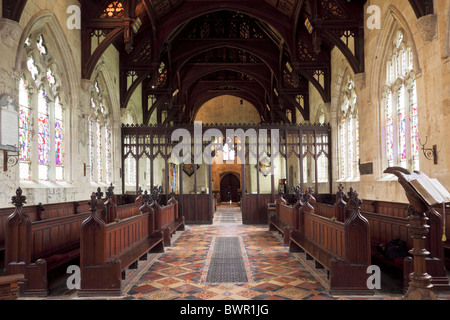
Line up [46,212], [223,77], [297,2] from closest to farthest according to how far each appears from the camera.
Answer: [46,212] < [297,2] < [223,77]

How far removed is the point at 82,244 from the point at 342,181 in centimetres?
954

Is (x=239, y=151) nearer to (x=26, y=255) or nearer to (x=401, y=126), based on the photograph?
(x=401, y=126)

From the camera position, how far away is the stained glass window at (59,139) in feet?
30.3

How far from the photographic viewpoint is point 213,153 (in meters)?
13.0

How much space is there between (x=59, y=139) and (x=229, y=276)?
248 inches

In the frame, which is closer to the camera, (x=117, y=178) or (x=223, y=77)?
(x=117, y=178)

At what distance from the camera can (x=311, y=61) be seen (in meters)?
13.4

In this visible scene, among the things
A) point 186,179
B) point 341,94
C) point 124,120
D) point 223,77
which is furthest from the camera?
point 186,179

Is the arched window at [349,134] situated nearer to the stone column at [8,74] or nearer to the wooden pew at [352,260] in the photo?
the wooden pew at [352,260]

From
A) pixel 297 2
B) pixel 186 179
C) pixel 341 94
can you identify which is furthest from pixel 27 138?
pixel 186 179

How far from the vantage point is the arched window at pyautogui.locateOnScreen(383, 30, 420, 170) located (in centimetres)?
827

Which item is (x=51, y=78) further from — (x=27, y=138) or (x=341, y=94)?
(x=341, y=94)

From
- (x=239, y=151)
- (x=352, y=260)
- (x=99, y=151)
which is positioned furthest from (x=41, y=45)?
(x=352, y=260)

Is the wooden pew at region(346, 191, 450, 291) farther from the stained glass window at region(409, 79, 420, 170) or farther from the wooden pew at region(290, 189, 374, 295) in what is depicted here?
the stained glass window at region(409, 79, 420, 170)
